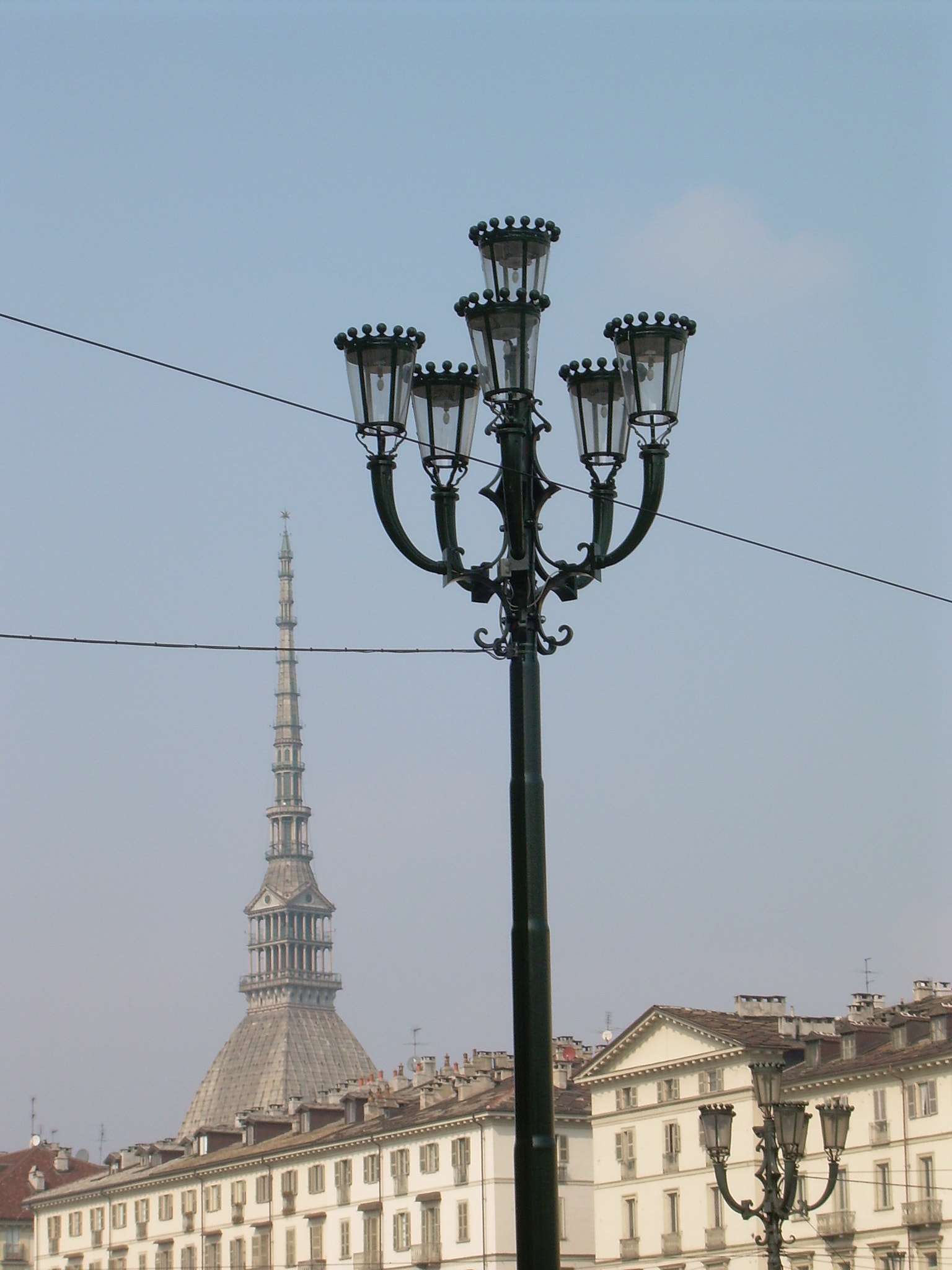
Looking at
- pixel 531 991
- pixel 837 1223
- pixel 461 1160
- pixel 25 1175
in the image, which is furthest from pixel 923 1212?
pixel 25 1175

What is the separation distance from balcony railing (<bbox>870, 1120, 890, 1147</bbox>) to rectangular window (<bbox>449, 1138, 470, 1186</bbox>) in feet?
52.6

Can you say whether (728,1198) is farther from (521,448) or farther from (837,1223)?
(837,1223)

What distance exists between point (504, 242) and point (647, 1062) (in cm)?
5546

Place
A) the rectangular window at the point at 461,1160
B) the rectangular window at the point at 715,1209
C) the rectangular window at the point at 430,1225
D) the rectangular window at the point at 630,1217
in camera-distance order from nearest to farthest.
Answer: the rectangular window at the point at 715,1209
the rectangular window at the point at 630,1217
the rectangular window at the point at 461,1160
the rectangular window at the point at 430,1225

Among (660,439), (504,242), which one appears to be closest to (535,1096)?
(660,439)

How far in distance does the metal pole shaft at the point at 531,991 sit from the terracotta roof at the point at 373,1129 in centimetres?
5565

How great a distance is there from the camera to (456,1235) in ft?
224

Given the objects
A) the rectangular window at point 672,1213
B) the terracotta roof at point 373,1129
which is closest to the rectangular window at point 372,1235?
the terracotta roof at point 373,1129

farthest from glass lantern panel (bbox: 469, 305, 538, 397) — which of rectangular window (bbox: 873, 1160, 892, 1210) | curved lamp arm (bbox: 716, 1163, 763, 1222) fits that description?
rectangular window (bbox: 873, 1160, 892, 1210)

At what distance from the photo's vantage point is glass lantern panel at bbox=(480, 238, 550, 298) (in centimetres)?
1177

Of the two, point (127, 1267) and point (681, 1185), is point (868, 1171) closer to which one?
point (681, 1185)

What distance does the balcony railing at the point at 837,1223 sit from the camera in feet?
184

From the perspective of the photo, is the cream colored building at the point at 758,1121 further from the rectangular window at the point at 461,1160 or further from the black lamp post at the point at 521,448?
the black lamp post at the point at 521,448

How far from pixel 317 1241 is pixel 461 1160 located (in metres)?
9.31
